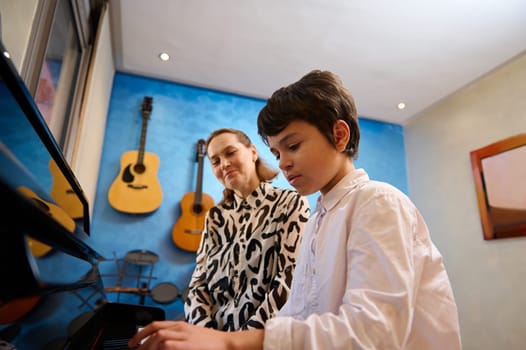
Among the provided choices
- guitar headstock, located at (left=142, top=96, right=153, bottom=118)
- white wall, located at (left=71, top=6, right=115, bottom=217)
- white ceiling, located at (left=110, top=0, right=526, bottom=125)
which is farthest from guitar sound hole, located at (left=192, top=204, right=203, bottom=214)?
white ceiling, located at (left=110, top=0, right=526, bottom=125)

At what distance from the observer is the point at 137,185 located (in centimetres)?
272

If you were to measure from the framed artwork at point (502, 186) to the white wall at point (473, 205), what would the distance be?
0.08m

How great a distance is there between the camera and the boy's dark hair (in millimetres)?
793

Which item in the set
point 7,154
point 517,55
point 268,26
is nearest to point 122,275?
point 268,26

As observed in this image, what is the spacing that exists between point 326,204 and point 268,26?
2.03m

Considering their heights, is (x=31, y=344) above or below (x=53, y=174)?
below

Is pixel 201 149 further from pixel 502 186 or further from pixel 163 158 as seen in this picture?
pixel 502 186

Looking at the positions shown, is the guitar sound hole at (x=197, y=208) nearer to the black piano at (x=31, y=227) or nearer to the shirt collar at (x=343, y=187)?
the black piano at (x=31, y=227)

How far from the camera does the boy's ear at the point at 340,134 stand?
Answer: 2.62 ft

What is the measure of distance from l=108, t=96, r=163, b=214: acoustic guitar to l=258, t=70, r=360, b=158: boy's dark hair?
2.09 metres

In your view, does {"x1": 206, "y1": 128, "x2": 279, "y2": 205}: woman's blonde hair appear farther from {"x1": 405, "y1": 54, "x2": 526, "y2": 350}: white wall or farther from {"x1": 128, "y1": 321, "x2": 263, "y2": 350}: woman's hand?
{"x1": 405, "y1": 54, "x2": 526, "y2": 350}: white wall

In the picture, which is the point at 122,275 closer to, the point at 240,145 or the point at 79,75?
the point at 79,75

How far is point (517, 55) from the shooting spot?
8.59ft

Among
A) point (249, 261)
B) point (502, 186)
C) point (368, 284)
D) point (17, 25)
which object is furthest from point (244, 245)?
point (502, 186)
